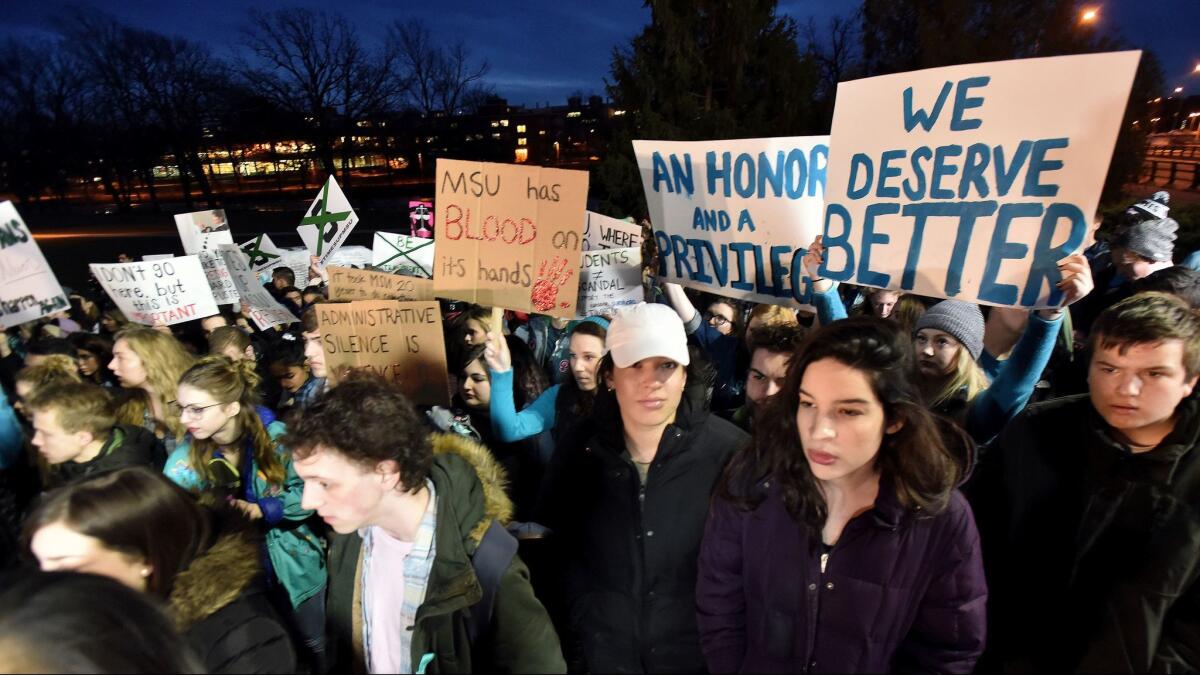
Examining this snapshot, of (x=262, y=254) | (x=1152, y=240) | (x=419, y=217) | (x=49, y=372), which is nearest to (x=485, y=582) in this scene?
(x=49, y=372)

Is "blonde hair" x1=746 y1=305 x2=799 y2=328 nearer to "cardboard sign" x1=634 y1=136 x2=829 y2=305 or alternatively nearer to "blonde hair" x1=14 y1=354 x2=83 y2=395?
"cardboard sign" x1=634 y1=136 x2=829 y2=305

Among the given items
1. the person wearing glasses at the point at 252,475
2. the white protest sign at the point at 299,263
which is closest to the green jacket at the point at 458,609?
the person wearing glasses at the point at 252,475

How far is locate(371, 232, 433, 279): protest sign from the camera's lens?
6246 millimetres

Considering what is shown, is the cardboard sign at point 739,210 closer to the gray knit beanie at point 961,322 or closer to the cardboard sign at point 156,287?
the gray knit beanie at point 961,322

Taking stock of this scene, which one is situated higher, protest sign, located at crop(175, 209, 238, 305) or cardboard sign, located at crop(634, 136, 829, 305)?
cardboard sign, located at crop(634, 136, 829, 305)

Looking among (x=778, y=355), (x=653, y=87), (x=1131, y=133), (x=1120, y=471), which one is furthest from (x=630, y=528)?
(x=1131, y=133)

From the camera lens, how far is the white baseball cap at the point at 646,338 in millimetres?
2186

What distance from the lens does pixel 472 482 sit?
1.93 m

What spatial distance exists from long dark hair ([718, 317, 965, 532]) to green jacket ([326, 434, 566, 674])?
692 mm

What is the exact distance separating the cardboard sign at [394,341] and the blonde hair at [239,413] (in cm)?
53

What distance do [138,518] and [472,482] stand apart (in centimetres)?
88

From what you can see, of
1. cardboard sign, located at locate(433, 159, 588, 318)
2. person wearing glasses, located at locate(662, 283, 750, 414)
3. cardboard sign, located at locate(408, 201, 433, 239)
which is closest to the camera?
cardboard sign, located at locate(433, 159, 588, 318)

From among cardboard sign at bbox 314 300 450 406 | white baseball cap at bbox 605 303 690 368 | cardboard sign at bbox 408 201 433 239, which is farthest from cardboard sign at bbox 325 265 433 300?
cardboard sign at bbox 408 201 433 239

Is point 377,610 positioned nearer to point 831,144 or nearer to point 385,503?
point 385,503
